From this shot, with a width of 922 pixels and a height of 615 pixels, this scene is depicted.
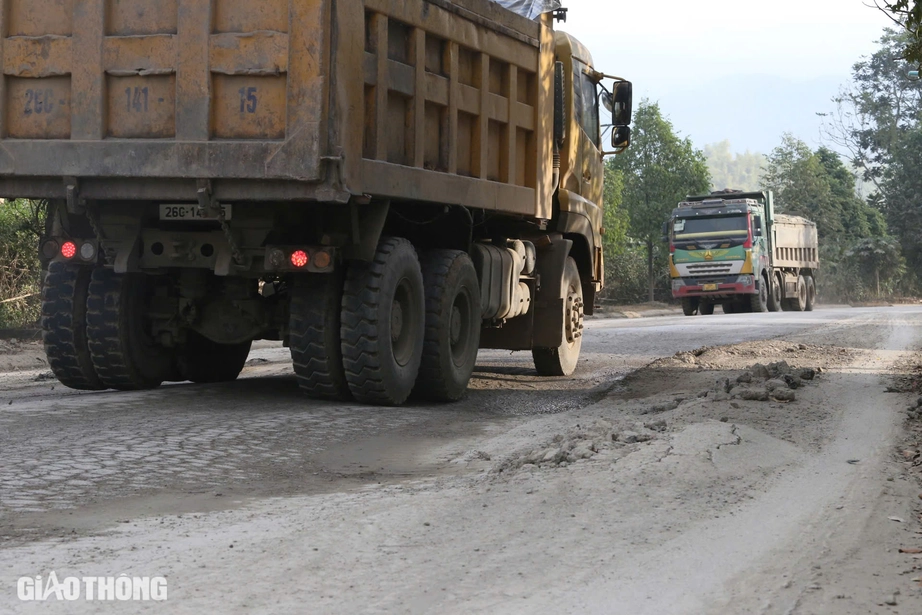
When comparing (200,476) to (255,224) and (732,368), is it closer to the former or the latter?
(255,224)

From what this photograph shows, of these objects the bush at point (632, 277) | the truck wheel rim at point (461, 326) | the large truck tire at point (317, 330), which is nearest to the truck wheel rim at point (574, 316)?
the truck wheel rim at point (461, 326)

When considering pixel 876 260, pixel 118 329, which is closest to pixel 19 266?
pixel 118 329

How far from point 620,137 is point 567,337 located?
2326 mm

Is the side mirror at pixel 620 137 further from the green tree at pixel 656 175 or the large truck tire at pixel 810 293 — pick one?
the large truck tire at pixel 810 293

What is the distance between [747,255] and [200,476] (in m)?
28.2

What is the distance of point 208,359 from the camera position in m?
10.6

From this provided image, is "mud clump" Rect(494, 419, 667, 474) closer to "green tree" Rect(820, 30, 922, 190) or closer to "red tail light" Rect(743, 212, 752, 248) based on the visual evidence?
"red tail light" Rect(743, 212, 752, 248)

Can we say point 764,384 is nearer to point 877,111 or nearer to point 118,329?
point 118,329

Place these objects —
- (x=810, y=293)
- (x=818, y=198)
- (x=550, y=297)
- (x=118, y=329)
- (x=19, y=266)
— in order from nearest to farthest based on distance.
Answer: (x=118, y=329)
(x=550, y=297)
(x=19, y=266)
(x=810, y=293)
(x=818, y=198)

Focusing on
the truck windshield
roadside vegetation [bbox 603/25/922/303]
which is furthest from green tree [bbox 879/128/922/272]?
the truck windshield

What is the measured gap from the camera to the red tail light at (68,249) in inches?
343

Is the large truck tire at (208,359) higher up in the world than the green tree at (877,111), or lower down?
lower down

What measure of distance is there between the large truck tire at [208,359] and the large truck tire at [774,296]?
26.4 metres

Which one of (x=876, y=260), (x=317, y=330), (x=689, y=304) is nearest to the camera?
(x=317, y=330)
